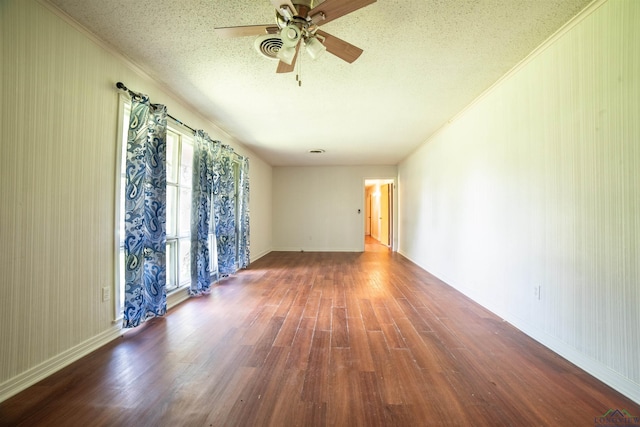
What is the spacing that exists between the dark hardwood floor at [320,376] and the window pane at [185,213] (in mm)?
1028

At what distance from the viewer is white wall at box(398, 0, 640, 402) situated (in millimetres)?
1430

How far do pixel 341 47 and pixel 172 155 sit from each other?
2.43 meters

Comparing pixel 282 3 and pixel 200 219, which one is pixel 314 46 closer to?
pixel 282 3

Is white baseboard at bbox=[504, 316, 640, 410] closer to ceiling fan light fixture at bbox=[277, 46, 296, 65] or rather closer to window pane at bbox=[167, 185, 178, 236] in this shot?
ceiling fan light fixture at bbox=[277, 46, 296, 65]

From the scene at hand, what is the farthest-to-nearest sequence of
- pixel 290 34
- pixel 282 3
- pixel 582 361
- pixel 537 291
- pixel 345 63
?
pixel 345 63 < pixel 537 291 < pixel 582 361 < pixel 290 34 < pixel 282 3

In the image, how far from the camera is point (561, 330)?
72.1 inches

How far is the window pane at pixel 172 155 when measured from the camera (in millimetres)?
2982

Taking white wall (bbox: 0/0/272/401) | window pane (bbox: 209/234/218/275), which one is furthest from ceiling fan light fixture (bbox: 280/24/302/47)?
window pane (bbox: 209/234/218/275)

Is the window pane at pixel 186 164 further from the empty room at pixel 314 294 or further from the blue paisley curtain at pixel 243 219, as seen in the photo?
the blue paisley curtain at pixel 243 219

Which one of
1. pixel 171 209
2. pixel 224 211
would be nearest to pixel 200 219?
pixel 171 209

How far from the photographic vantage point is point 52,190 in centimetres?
163

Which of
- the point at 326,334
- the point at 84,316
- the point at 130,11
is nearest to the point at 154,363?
the point at 84,316

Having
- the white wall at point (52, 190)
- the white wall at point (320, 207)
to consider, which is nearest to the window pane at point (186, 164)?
the white wall at point (52, 190)

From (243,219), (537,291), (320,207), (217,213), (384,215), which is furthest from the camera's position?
(384,215)
